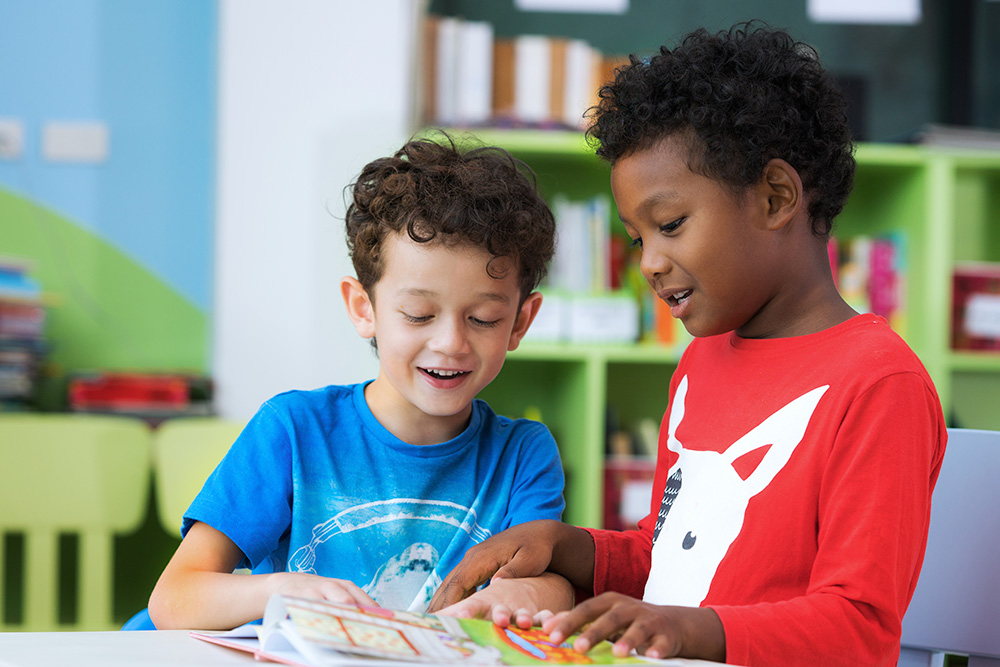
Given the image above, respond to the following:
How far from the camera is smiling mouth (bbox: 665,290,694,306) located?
33.8 inches

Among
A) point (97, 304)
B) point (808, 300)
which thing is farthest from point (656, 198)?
point (97, 304)

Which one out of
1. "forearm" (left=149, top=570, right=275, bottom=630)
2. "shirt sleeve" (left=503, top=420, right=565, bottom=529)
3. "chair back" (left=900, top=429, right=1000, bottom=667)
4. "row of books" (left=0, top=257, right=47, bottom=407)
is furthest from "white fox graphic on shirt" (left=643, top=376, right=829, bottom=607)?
"row of books" (left=0, top=257, right=47, bottom=407)

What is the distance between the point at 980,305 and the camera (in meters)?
2.31

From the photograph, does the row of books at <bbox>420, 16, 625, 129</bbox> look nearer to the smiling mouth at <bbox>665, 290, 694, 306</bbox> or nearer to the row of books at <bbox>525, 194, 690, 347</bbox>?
the row of books at <bbox>525, 194, 690, 347</bbox>

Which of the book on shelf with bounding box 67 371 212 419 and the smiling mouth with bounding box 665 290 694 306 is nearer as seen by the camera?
the smiling mouth with bounding box 665 290 694 306

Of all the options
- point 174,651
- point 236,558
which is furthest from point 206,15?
point 174,651

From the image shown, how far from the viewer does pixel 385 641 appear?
56 centimetres

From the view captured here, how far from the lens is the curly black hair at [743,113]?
2.70 feet

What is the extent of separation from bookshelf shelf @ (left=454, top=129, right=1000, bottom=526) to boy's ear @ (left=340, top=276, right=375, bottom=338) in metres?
1.26

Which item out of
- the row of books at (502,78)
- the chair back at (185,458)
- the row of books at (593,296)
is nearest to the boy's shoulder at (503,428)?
the chair back at (185,458)

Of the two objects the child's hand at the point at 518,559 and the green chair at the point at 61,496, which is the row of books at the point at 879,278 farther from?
the green chair at the point at 61,496

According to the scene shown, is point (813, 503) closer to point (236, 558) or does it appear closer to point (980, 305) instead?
point (236, 558)

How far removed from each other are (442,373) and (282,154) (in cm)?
182

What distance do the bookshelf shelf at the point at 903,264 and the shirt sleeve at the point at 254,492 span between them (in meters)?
1.37
